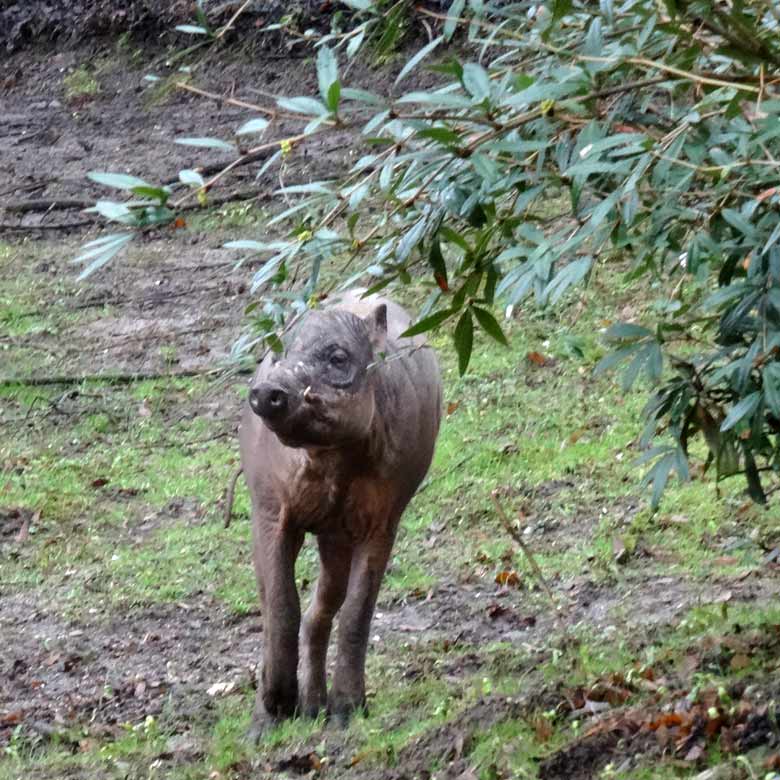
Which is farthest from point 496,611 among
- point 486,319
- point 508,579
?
point 486,319

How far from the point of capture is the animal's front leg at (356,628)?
6207 mm

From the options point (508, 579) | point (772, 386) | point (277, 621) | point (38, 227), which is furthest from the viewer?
point (38, 227)

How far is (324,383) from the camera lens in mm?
5430

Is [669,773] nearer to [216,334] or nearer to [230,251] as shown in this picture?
[216,334]

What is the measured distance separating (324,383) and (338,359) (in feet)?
0.41

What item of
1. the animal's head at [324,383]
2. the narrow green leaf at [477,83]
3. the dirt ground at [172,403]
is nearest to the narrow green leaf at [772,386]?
the narrow green leaf at [477,83]

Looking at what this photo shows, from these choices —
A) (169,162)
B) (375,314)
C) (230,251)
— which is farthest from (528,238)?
(169,162)

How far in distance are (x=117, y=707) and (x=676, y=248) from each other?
148 inches

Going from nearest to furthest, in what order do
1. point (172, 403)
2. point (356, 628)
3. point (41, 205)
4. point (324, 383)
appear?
1. point (324, 383)
2. point (356, 628)
3. point (172, 403)
4. point (41, 205)

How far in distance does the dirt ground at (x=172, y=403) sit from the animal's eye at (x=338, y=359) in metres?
0.58

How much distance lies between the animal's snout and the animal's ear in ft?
2.31

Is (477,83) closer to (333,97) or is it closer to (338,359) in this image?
(333,97)

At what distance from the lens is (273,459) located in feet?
19.8

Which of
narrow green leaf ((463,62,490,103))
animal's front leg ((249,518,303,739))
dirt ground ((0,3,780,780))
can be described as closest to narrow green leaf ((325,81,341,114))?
narrow green leaf ((463,62,490,103))
